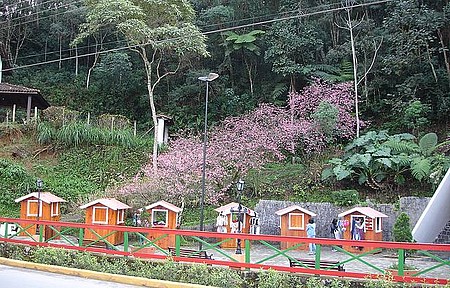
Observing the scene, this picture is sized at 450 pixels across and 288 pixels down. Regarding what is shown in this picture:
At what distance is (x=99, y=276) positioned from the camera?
32.8ft

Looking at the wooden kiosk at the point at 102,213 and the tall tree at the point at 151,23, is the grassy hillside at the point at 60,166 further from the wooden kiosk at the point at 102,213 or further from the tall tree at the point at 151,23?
the wooden kiosk at the point at 102,213

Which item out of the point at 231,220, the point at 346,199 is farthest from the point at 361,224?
the point at 231,220

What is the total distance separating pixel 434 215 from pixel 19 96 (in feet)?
83.1

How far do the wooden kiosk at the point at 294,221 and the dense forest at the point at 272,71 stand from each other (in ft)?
13.8

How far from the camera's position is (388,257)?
1669 centimetres

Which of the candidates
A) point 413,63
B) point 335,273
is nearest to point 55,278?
point 335,273

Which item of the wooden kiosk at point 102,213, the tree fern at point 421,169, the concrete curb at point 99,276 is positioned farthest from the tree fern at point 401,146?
the concrete curb at point 99,276

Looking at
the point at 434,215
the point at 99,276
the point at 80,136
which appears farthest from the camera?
the point at 80,136

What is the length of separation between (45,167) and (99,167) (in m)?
2.89

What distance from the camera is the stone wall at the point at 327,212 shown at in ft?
62.1

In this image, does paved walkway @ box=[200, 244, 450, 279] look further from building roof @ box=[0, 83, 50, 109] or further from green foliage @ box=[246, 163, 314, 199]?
building roof @ box=[0, 83, 50, 109]

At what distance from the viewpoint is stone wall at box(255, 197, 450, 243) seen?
18.9 meters

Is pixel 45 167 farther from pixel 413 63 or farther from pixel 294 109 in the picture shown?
pixel 413 63

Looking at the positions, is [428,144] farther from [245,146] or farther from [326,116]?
[245,146]
